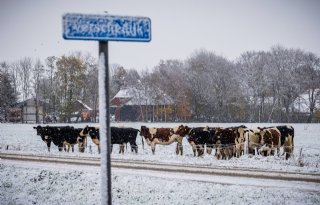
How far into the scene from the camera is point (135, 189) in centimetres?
1439

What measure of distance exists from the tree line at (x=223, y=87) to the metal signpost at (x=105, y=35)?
64.8 m

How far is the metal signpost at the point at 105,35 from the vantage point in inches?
156

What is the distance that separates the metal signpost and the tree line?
213 feet

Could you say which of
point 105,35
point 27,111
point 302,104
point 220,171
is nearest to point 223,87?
→ point 302,104

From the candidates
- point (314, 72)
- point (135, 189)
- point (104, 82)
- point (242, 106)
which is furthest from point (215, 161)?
point (314, 72)

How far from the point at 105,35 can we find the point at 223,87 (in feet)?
223

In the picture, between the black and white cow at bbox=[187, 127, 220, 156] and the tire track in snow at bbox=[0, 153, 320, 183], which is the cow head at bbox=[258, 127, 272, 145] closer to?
the black and white cow at bbox=[187, 127, 220, 156]

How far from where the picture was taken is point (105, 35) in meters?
3.98

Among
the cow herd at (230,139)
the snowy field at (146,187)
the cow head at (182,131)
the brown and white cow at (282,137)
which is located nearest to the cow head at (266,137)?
the cow herd at (230,139)

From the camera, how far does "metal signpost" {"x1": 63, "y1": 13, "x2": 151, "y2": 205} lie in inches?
156

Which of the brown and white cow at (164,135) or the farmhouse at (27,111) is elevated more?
the farmhouse at (27,111)

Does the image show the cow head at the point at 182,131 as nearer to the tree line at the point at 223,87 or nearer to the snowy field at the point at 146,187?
the snowy field at the point at 146,187

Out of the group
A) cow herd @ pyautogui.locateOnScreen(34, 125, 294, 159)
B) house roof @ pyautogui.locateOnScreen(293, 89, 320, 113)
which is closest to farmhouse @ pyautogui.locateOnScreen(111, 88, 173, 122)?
house roof @ pyautogui.locateOnScreen(293, 89, 320, 113)

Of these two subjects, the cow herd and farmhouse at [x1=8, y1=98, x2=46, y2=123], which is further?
farmhouse at [x1=8, y1=98, x2=46, y2=123]
